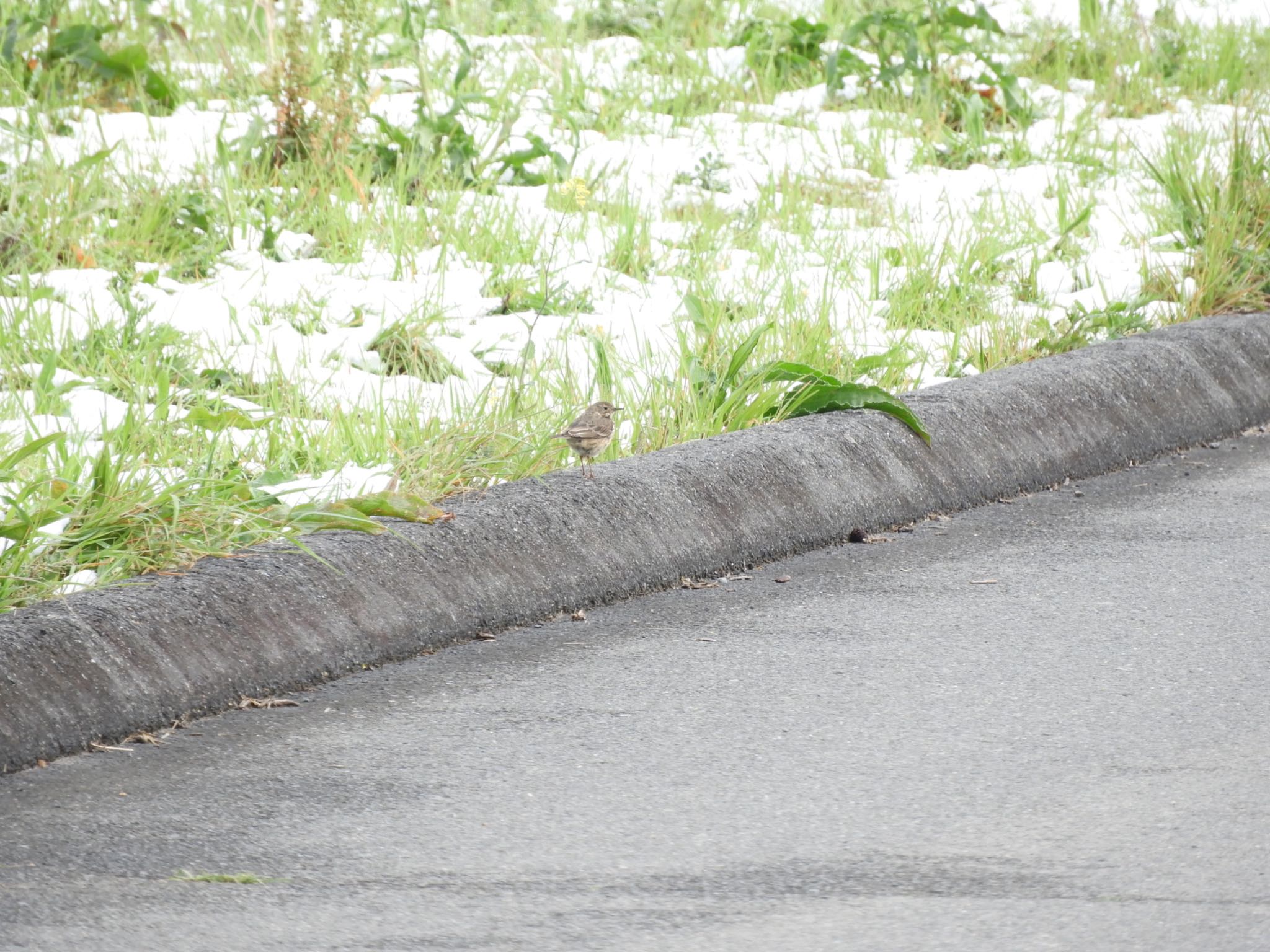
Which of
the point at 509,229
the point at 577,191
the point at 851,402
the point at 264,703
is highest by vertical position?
the point at 577,191

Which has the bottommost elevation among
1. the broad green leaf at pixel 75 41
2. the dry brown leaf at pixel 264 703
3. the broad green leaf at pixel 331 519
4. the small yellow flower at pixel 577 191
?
the dry brown leaf at pixel 264 703

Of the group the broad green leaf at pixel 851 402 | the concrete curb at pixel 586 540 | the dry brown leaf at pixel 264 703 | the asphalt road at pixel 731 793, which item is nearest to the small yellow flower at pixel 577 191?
the broad green leaf at pixel 851 402

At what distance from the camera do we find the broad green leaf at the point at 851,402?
436cm

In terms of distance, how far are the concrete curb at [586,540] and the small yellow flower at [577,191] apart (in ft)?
4.38

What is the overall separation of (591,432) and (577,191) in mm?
1818

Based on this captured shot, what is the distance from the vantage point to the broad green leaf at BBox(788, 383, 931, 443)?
171 inches

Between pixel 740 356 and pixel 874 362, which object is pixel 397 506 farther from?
pixel 874 362

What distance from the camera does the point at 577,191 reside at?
5.38 metres

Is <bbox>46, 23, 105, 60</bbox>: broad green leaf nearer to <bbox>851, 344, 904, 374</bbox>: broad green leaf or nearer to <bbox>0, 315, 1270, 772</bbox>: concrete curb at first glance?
<bbox>851, 344, 904, 374</bbox>: broad green leaf

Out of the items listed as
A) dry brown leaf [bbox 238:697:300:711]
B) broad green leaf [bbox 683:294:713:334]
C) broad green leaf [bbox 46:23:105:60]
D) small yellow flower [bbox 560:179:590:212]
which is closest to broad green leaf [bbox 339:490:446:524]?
dry brown leaf [bbox 238:697:300:711]

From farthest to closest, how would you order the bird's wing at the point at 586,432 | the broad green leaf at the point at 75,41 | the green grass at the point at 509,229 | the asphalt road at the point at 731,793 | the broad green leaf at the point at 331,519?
the broad green leaf at the point at 75,41
the green grass at the point at 509,229
the bird's wing at the point at 586,432
the broad green leaf at the point at 331,519
the asphalt road at the point at 731,793

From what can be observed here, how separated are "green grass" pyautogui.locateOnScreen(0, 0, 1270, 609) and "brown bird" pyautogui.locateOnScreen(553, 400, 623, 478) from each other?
18 centimetres

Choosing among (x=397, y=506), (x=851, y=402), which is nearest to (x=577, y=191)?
(x=851, y=402)

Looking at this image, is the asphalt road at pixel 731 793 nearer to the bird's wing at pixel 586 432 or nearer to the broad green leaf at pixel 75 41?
the bird's wing at pixel 586 432
